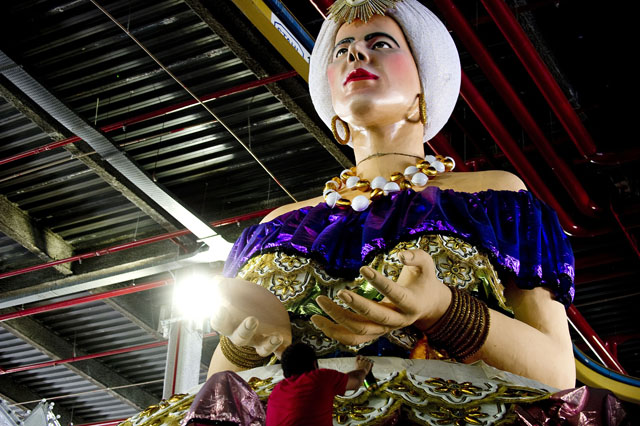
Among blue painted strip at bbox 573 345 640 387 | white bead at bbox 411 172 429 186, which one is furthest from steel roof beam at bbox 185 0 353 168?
white bead at bbox 411 172 429 186

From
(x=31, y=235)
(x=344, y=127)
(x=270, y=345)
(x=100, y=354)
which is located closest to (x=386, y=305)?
(x=270, y=345)

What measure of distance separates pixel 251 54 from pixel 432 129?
3407 mm

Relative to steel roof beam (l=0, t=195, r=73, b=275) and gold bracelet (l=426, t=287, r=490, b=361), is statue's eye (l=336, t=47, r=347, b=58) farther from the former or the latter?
steel roof beam (l=0, t=195, r=73, b=275)

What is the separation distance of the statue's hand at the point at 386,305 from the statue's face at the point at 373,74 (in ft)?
3.18

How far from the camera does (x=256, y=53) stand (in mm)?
6375

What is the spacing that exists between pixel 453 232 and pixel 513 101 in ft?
12.2

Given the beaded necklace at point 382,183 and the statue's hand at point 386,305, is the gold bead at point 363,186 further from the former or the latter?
the statue's hand at point 386,305

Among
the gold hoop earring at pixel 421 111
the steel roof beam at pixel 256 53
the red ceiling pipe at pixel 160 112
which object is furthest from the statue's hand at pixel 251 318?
the red ceiling pipe at pixel 160 112

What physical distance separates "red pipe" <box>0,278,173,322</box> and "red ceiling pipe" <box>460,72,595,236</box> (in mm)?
4223

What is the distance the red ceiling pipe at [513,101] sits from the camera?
5.45 m

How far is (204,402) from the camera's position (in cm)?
167

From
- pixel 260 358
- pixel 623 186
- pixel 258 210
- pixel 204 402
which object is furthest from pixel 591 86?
pixel 204 402

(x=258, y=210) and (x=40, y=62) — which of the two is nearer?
(x=40, y=62)

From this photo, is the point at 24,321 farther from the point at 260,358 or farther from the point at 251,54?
the point at 260,358
